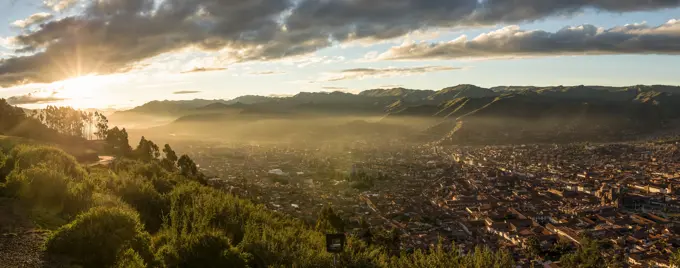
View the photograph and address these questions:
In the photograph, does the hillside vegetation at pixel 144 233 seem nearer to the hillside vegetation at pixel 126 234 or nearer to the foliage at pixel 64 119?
the hillside vegetation at pixel 126 234

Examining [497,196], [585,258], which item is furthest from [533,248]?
[497,196]

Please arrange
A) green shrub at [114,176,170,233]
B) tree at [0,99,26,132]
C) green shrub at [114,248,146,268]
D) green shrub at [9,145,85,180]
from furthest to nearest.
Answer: tree at [0,99,26,132], green shrub at [9,145,85,180], green shrub at [114,176,170,233], green shrub at [114,248,146,268]

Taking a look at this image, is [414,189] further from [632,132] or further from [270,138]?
[632,132]

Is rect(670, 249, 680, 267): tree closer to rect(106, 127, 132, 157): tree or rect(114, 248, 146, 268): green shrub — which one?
rect(114, 248, 146, 268): green shrub

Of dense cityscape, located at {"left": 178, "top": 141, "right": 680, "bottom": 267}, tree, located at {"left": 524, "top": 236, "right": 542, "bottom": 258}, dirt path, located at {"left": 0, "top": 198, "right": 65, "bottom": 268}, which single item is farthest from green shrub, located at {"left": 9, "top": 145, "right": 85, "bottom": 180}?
tree, located at {"left": 524, "top": 236, "right": 542, "bottom": 258}

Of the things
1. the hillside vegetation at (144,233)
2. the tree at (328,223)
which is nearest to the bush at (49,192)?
the hillside vegetation at (144,233)

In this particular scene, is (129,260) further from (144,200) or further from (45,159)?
(45,159)
